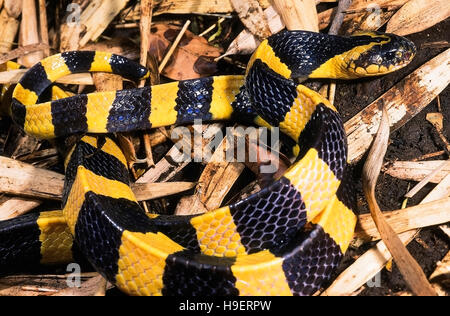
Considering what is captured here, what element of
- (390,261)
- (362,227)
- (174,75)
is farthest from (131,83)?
(390,261)

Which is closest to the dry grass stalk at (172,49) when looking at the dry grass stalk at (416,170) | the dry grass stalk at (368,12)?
the dry grass stalk at (368,12)

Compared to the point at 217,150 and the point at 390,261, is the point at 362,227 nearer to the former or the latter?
the point at 390,261

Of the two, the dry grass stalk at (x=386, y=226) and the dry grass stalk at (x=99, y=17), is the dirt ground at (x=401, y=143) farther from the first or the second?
the dry grass stalk at (x=99, y=17)

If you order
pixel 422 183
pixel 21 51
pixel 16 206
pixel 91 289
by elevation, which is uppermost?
pixel 21 51

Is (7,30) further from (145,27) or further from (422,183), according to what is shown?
(422,183)

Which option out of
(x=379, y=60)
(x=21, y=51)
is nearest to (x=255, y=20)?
(x=379, y=60)

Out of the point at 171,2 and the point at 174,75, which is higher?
the point at 171,2
